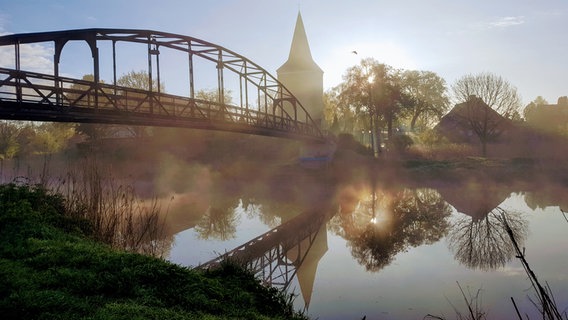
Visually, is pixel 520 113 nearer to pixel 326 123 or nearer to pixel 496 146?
pixel 496 146

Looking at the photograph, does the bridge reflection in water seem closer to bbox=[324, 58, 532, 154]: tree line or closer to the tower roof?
bbox=[324, 58, 532, 154]: tree line

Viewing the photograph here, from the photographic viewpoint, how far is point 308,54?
223ft

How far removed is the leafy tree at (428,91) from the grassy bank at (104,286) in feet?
172

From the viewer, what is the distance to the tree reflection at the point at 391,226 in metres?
12.4

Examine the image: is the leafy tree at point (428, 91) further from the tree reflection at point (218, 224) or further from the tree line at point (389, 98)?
Result: the tree reflection at point (218, 224)

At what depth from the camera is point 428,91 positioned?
65625mm

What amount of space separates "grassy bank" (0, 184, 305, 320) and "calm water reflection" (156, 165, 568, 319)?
207 centimetres

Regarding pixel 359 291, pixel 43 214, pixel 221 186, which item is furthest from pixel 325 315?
pixel 221 186

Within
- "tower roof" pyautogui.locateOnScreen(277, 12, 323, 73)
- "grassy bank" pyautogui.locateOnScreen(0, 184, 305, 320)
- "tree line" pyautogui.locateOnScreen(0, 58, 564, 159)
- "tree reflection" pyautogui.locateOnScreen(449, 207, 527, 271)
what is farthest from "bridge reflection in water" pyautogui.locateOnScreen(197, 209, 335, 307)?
"tower roof" pyautogui.locateOnScreen(277, 12, 323, 73)

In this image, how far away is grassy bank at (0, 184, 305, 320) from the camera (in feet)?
16.0

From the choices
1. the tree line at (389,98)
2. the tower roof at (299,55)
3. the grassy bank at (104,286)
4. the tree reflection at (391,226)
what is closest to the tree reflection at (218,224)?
the tree reflection at (391,226)

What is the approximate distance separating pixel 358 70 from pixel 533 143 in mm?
19183

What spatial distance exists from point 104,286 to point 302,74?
201ft

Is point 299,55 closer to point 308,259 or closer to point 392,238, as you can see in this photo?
point 392,238
